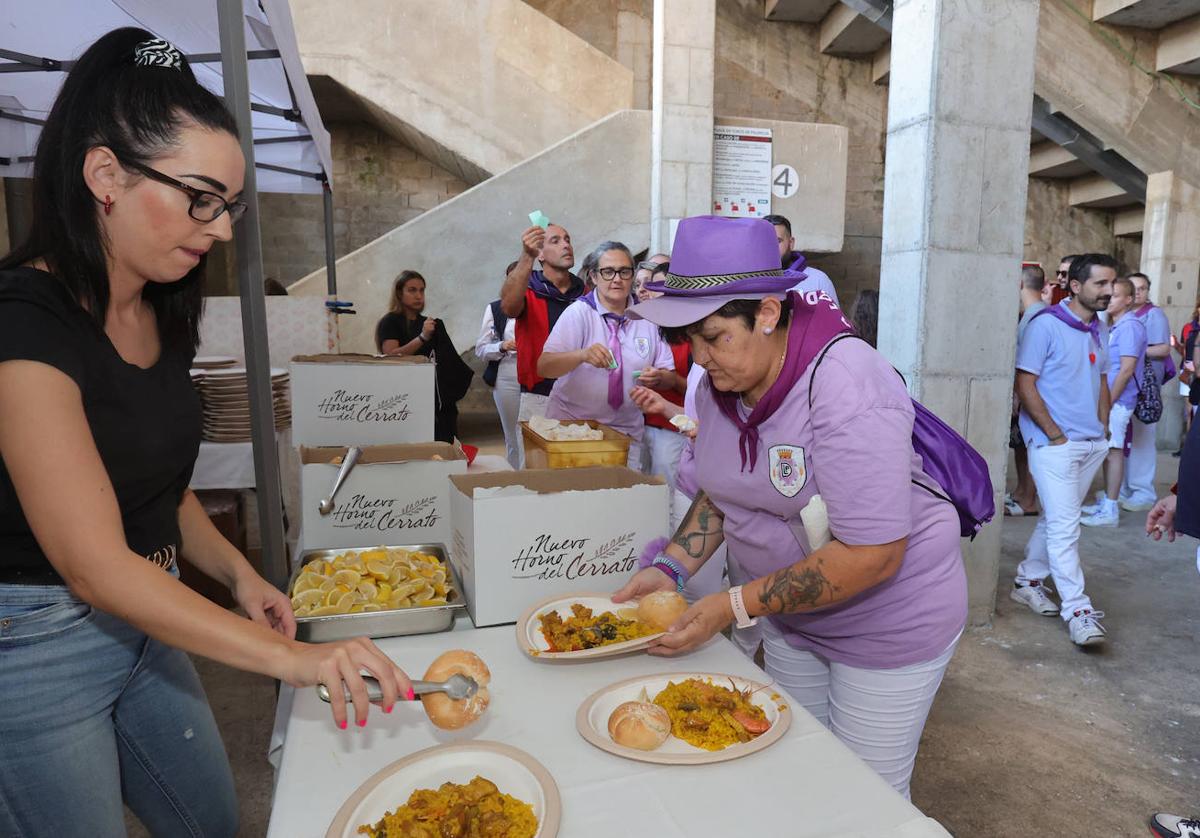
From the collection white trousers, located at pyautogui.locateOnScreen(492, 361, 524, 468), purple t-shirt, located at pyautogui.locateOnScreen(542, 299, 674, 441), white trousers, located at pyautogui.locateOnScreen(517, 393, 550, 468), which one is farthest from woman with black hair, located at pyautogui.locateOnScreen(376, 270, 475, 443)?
purple t-shirt, located at pyautogui.locateOnScreen(542, 299, 674, 441)

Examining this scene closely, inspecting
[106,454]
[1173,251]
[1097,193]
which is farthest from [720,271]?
[1097,193]

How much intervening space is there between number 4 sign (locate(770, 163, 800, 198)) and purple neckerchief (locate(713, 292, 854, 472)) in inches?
291

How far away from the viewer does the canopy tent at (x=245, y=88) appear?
2.30m

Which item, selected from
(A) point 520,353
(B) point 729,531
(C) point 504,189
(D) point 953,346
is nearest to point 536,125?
(C) point 504,189

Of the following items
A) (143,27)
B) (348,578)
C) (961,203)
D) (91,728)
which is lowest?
(91,728)

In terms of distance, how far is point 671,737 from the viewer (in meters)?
1.21

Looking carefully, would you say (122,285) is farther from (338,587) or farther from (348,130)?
(348,130)

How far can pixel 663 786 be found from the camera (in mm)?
1093

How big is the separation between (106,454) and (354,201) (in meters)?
10.6

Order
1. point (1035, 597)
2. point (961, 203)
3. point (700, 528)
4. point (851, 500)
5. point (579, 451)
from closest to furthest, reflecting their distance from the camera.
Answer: point (851, 500), point (700, 528), point (579, 451), point (961, 203), point (1035, 597)

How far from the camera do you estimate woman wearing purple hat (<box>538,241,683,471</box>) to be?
3.62 meters

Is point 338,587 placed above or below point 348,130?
below

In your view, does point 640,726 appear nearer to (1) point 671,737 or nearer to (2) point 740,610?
(1) point 671,737

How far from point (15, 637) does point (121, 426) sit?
0.36 metres
